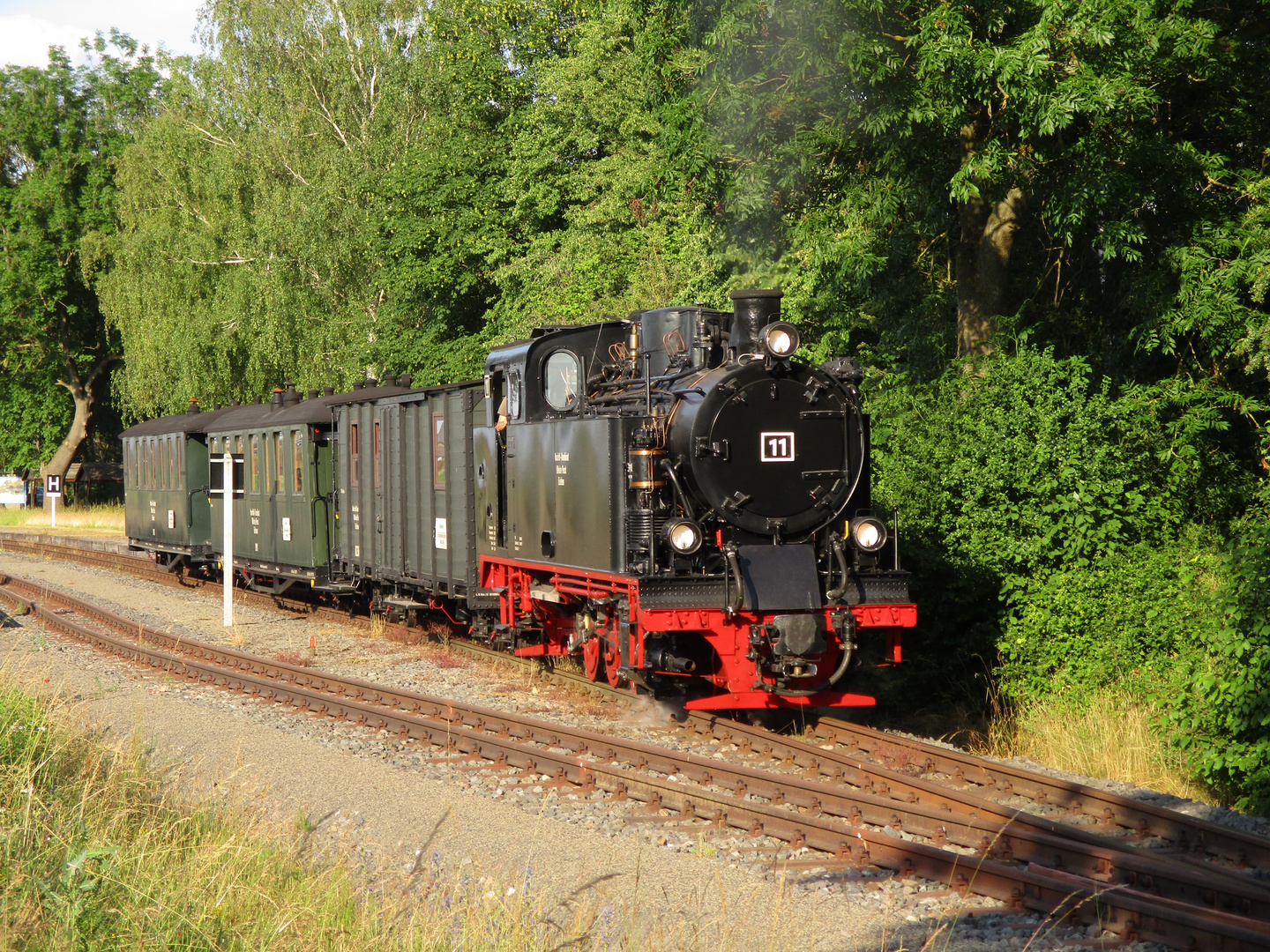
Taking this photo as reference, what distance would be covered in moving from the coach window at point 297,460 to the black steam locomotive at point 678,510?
507cm

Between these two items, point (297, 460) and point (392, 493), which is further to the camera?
point (297, 460)

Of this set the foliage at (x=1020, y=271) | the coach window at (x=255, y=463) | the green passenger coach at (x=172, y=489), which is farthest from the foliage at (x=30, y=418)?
the foliage at (x=1020, y=271)

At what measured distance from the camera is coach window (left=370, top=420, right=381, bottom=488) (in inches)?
614

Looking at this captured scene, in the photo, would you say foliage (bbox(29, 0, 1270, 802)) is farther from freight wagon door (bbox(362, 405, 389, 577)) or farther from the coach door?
freight wagon door (bbox(362, 405, 389, 577))

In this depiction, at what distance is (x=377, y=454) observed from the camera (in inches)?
618

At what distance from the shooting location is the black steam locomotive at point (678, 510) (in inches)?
344

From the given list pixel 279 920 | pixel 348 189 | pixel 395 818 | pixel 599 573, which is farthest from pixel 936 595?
pixel 348 189

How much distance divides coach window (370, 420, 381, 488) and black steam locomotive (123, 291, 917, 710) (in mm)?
2604

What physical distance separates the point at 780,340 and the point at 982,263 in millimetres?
6337

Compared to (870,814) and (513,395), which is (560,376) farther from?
(870,814)

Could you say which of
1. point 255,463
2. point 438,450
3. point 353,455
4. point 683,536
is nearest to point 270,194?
point 255,463

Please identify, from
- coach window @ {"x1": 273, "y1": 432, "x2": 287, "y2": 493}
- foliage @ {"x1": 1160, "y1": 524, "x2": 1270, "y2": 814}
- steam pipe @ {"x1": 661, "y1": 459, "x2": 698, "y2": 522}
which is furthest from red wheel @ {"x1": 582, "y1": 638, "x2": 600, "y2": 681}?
coach window @ {"x1": 273, "y1": 432, "x2": 287, "y2": 493}

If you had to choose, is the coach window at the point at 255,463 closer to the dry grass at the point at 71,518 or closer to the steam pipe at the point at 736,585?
the steam pipe at the point at 736,585

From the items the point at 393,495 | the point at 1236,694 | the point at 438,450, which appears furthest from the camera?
the point at 393,495
